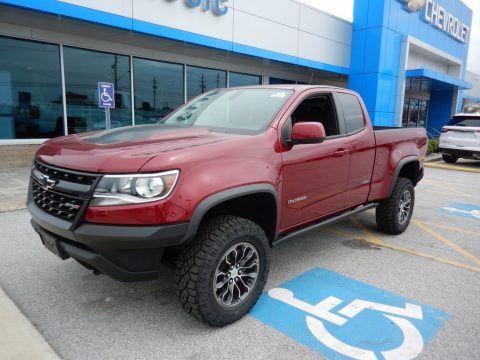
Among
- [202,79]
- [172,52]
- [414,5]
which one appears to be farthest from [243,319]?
[414,5]

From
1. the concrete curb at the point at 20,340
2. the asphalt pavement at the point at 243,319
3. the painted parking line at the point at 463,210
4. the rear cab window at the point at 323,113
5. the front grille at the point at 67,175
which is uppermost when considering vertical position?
the rear cab window at the point at 323,113

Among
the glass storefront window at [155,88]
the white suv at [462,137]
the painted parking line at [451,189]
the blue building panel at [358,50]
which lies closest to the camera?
the painted parking line at [451,189]

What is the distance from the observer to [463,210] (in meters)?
7.08

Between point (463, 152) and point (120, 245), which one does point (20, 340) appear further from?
point (463, 152)

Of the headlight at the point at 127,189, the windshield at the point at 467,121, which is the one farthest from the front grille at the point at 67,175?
the windshield at the point at 467,121

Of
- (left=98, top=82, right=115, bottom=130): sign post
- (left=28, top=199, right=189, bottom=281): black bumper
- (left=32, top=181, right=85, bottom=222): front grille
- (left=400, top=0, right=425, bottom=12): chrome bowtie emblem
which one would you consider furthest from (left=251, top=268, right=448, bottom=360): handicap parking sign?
(left=400, top=0, right=425, bottom=12): chrome bowtie emblem

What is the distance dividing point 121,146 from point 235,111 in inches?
51.8

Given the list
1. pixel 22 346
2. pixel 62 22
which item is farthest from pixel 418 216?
pixel 62 22

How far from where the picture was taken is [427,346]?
8.95 ft

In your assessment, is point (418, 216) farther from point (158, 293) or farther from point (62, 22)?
point (62, 22)

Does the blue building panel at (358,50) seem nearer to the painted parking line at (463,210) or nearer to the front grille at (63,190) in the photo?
the painted parking line at (463,210)

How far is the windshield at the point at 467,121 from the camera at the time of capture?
42.3ft

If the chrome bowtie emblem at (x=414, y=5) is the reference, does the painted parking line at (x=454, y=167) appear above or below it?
below

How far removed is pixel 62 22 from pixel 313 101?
7.75 metres
